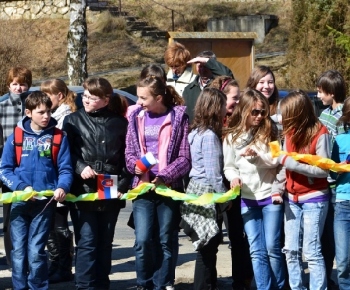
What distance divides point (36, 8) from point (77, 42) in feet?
54.5

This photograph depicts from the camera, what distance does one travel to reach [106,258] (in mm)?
7320

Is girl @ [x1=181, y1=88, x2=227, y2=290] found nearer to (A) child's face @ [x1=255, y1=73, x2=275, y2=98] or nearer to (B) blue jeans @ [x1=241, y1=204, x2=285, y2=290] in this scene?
(B) blue jeans @ [x1=241, y1=204, x2=285, y2=290]

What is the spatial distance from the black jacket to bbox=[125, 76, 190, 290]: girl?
0.14 metres

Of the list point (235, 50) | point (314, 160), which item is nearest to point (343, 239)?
point (314, 160)

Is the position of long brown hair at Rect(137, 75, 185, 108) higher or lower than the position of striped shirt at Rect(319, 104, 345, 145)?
higher

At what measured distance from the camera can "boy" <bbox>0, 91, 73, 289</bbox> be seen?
22.7 feet

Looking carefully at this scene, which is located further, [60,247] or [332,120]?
[60,247]

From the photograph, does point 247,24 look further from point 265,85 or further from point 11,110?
point 265,85

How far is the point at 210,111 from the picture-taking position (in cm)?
709

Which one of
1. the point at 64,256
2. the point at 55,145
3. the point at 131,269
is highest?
the point at 55,145

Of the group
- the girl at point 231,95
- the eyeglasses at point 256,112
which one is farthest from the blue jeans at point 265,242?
the girl at point 231,95

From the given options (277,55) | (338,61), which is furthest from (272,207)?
(277,55)

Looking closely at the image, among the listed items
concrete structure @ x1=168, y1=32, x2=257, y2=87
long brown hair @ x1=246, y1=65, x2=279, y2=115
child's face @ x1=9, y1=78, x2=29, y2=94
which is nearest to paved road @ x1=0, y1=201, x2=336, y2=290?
long brown hair @ x1=246, y1=65, x2=279, y2=115

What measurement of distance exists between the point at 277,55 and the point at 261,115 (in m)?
23.4
